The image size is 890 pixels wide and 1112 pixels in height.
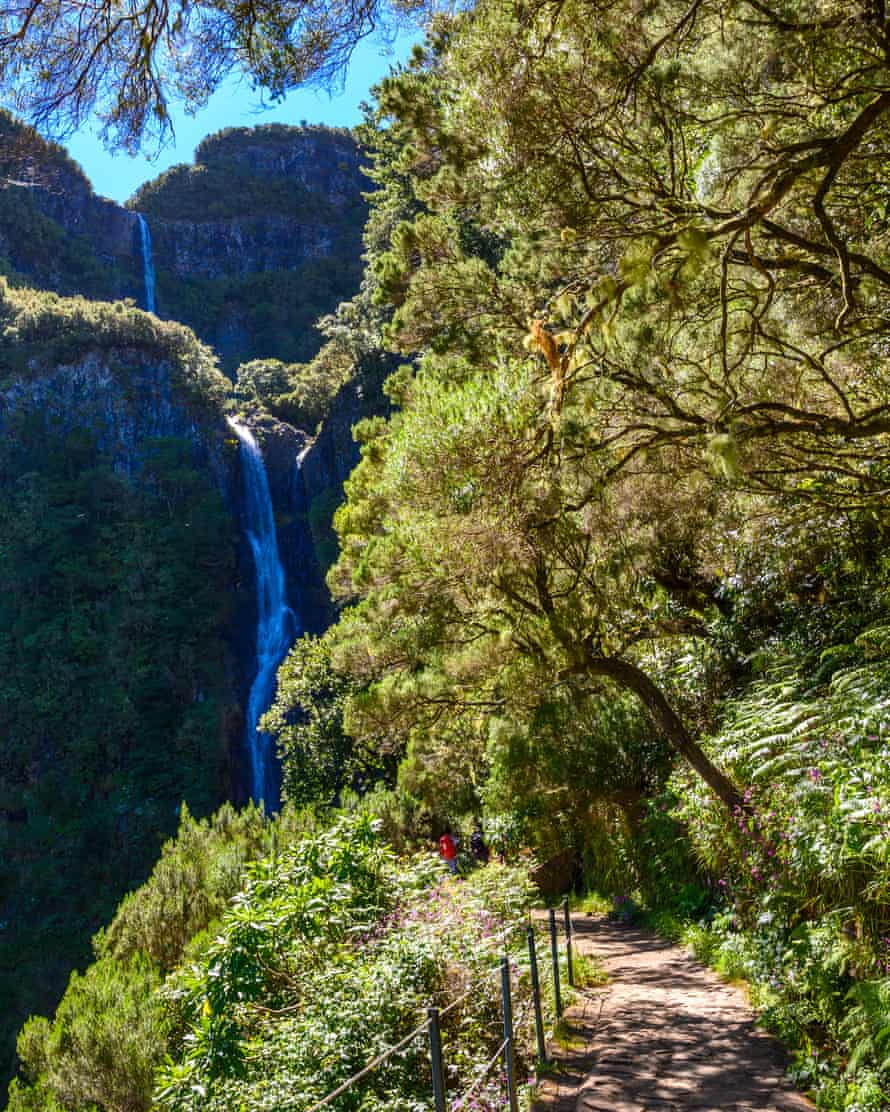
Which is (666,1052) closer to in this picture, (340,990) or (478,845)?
(340,990)

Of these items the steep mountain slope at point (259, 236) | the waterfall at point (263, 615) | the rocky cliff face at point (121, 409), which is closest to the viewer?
the waterfall at point (263, 615)

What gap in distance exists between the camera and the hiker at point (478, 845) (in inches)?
494

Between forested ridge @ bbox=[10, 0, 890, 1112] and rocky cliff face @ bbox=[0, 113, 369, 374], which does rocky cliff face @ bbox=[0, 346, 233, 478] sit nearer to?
rocky cliff face @ bbox=[0, 113, 369, 374]

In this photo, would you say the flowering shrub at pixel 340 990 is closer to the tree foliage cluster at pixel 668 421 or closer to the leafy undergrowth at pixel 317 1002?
the leafy undergrowth at pixel 317 1002

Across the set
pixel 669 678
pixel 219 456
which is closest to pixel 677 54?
pixel 669 678

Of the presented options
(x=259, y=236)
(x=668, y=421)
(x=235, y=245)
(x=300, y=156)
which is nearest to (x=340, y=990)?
(x=668, y=421)

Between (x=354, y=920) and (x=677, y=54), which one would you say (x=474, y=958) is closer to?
(x=354, y=920)

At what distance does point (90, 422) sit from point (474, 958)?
110ft

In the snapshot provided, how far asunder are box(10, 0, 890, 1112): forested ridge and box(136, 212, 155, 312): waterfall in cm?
4669

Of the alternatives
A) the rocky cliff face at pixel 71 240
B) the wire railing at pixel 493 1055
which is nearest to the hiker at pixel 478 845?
the wire railing at pixel 493 1055

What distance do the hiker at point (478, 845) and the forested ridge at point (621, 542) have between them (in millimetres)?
3794

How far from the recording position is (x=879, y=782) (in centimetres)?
374

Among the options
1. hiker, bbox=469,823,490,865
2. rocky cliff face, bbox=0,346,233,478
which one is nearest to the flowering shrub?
hiker, bbox=469,823,490,865

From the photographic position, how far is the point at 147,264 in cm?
5150
